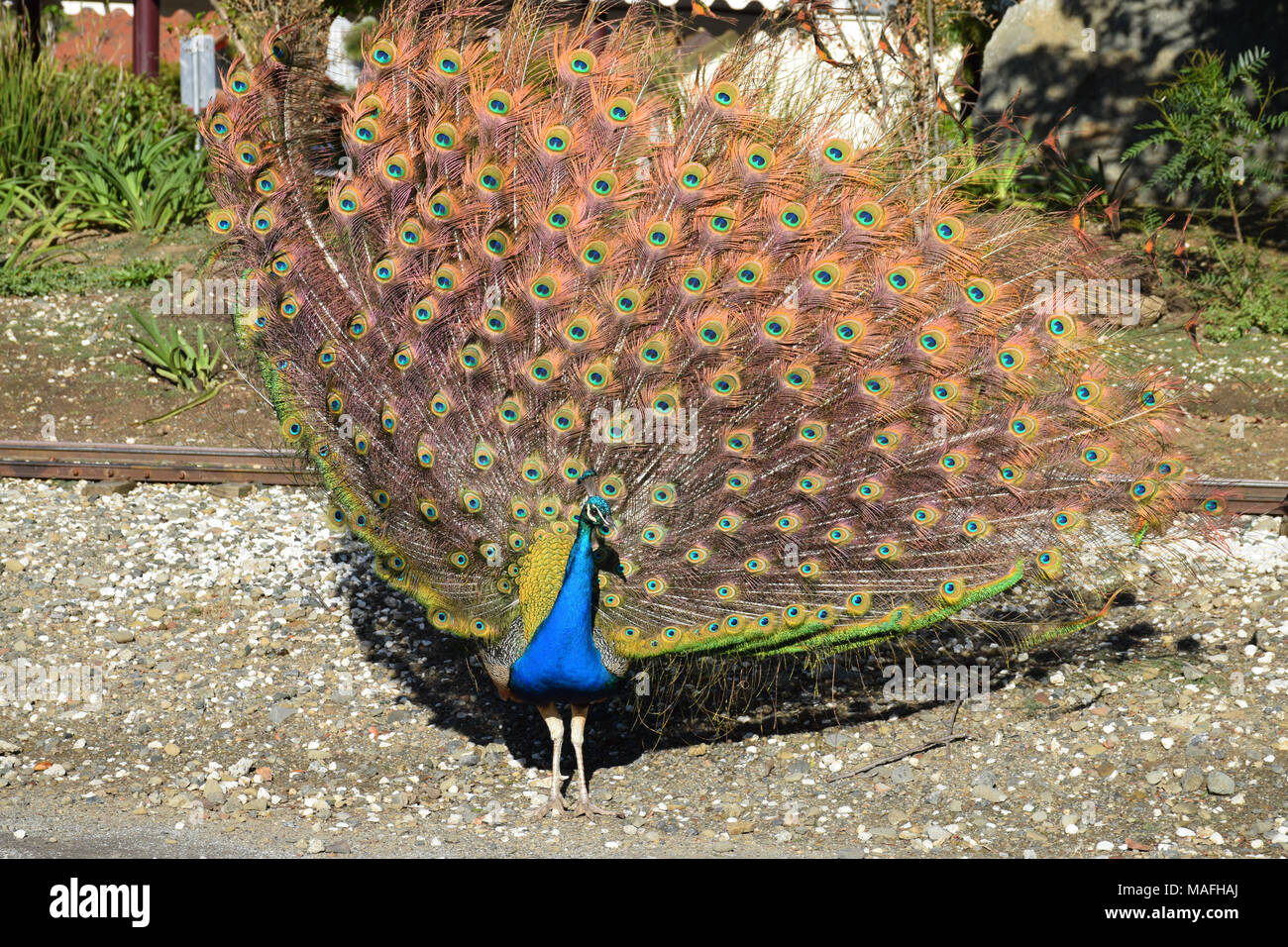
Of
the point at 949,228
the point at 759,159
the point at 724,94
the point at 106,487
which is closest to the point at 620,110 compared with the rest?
the point at 724,94

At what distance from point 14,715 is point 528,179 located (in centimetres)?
342

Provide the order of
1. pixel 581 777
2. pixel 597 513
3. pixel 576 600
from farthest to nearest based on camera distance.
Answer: pixel 581 777 → pixel 576 600 → pixel 597 513

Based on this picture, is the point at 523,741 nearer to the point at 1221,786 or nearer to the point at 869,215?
the point at 869,215

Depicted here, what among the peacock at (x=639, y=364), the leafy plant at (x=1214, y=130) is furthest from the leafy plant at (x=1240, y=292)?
the peacock at (x=639, y=364)

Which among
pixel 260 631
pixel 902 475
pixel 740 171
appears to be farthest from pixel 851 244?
pixel 260 631

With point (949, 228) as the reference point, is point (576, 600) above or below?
below

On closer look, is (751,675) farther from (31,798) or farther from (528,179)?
(31,798)

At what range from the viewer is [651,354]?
505 cm

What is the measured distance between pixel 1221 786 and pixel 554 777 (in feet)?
8.81

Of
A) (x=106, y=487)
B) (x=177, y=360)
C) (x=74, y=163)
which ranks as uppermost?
(x=74, y=163)

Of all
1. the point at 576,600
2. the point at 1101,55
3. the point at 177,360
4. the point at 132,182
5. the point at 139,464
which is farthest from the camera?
the point at 1101,55

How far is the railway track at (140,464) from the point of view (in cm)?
862

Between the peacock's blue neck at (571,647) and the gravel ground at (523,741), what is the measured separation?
616 mm

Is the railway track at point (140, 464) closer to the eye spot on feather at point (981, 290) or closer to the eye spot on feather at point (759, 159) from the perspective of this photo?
the eye spot on feather at point (981, 290)
